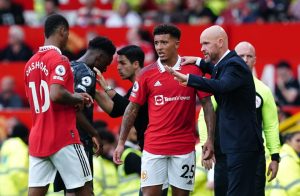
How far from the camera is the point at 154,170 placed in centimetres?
1177

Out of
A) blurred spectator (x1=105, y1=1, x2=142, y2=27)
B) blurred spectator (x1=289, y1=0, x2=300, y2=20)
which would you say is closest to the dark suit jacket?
blurred spectator (x1=289, y1=0, x2=300, y2=20)

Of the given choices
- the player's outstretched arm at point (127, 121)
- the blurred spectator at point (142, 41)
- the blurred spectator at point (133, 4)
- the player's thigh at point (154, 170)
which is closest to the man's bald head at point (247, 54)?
the player's outstretched arm at point (127, 121)

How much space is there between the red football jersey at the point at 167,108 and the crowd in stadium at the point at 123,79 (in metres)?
0.39

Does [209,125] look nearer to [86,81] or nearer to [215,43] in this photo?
[215,43]

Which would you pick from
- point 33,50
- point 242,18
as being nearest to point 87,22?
point 33,50

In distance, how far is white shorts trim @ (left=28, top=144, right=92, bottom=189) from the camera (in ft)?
37.2

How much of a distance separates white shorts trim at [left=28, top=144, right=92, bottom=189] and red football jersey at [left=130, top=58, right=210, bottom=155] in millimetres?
843

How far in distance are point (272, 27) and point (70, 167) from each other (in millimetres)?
8900

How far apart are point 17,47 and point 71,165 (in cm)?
937

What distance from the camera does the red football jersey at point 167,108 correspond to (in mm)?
11711

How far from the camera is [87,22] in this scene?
21719mm

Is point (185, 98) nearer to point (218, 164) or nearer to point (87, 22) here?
point (218, 164)

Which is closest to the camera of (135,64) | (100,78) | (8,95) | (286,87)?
(100,78)

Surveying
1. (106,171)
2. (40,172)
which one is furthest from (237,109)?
(106,171)
